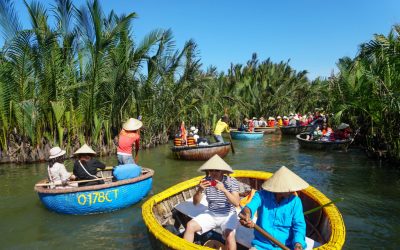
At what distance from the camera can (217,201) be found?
4.63 m

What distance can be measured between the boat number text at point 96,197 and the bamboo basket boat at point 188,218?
1584 millimetres

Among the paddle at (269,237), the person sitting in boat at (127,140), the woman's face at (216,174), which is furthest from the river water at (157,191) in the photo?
the paddle at (269,237)

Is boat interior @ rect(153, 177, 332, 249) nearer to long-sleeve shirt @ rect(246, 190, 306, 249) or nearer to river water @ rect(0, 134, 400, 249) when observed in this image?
river water @ rect(0, 134, 400, 249)

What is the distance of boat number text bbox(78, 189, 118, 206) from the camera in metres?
6.94

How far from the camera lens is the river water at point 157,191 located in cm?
612

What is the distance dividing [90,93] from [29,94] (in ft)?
7.16

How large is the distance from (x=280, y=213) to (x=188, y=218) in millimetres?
2448

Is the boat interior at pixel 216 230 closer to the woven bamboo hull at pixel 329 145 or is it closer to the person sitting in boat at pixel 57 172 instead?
the person sitting in boat at pixel 57 172

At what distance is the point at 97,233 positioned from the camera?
642 cm

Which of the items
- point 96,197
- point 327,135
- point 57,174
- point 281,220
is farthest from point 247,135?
point 281,220

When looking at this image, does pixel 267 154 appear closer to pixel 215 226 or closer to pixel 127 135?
pixel 127 135

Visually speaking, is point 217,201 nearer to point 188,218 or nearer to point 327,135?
point 188,218

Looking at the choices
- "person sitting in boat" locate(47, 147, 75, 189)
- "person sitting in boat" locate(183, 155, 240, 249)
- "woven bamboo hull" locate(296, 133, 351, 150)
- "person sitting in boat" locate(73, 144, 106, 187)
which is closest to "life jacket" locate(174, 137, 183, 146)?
"woven bamboo hull" locate(296, 133, 351, 150)

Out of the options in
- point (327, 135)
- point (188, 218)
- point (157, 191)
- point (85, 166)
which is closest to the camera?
point (188, 218)
